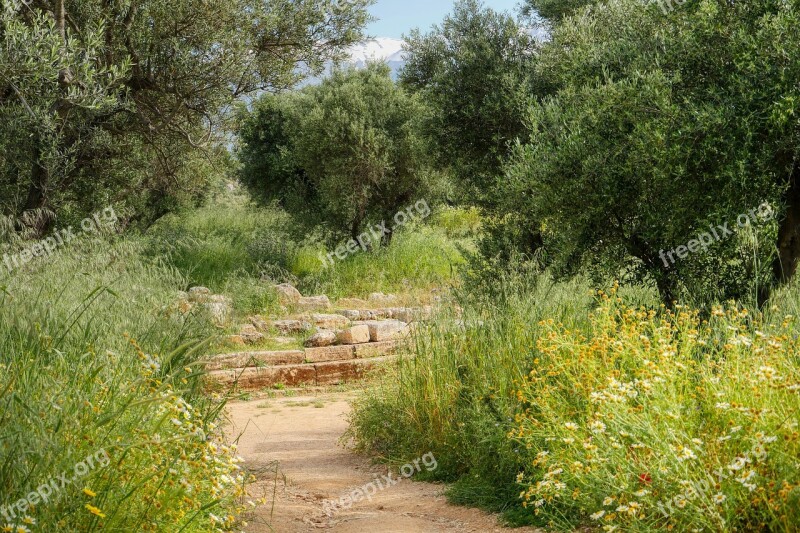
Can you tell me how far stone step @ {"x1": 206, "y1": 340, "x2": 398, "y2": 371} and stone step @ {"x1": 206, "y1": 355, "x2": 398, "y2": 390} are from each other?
15 centimetres

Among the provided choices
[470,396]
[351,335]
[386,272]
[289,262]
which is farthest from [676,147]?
[289,262]

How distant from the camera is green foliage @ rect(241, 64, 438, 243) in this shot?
758 inches

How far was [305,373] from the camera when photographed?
12938 millimetres

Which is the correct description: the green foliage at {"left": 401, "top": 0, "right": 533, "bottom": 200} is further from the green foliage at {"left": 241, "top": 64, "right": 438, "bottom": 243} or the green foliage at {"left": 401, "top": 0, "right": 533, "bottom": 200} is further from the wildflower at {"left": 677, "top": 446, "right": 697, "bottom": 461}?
the wildflower at {"left": 677, "top": 446, "right": 697, "bottom": 461}

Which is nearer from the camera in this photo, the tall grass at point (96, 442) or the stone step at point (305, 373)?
the tall grass at point (96, 442)

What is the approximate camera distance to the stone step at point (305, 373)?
40.8 feet

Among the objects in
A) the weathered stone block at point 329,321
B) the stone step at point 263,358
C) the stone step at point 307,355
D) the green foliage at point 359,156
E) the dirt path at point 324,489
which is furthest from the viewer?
the green foliage at point 359,156

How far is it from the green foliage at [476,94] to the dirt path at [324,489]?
16.2ft

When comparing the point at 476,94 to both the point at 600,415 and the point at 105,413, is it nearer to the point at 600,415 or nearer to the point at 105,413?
Answer: the point at 600,415

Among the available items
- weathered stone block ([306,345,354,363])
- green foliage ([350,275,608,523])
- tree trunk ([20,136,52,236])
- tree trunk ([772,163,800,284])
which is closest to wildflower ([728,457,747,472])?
green foliage ([350,275,608,523])

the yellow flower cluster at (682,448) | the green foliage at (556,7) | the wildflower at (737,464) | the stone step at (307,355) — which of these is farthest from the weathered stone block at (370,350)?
the wildflower at (737,464)

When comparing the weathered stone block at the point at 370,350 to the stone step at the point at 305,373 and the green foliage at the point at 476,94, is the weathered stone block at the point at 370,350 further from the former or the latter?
the green foliage at the point at 476,94

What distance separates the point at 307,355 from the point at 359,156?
7.16 m

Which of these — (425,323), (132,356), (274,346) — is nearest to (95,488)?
(132,356)
